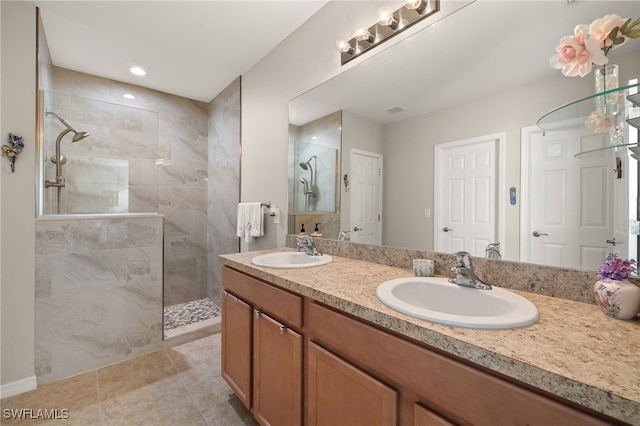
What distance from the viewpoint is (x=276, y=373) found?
1243 millimetres

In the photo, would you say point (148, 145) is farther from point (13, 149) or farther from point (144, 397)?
point (144, 397)

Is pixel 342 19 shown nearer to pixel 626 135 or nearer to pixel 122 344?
pixel 626 135

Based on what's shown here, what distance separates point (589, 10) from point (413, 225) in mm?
978

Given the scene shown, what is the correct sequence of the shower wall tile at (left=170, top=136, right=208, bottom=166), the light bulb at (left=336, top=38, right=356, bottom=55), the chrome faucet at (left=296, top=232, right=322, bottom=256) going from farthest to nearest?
the shower wall tile at (left=170, top=136, right=208, bottom=166)
the chrome faucet at (left=296, top=232, right=322, bottom=256)
the light bulb at (left=336, top=38, right=356, bottom=55)

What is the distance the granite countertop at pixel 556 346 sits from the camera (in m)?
0.46

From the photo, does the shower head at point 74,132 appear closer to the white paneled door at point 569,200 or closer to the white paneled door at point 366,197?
the white paneled door at point 366,197

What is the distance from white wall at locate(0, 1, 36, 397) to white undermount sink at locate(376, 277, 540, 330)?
2.35 m

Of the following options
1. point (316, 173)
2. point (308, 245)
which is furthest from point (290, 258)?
point (316, 173)

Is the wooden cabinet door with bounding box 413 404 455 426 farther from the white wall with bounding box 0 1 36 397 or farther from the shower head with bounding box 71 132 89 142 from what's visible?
the shower head with bounding box 71 132 89 142

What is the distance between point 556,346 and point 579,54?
915 millimetres

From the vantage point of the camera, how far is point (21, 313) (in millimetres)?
1800

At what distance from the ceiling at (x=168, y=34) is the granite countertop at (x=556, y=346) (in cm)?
205

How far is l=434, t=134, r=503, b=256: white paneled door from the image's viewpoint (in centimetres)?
113

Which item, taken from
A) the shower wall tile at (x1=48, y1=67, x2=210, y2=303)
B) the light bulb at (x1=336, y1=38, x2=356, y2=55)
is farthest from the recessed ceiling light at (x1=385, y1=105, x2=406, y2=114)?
the shower wall tile at (x1=48, y1=67, x2=210, y2=303)
